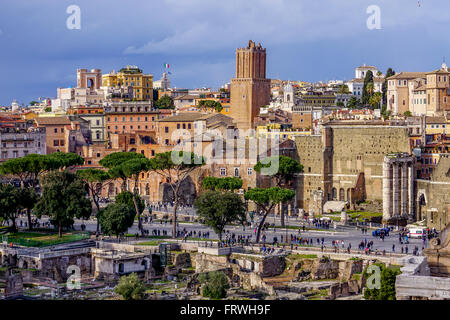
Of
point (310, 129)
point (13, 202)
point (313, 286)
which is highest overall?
point (310, 129)

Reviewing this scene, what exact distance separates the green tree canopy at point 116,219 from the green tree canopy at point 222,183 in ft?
55.6

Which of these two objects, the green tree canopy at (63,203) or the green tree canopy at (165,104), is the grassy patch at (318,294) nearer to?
the green tree canopy at (63,203)

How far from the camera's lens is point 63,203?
6294 centimetres

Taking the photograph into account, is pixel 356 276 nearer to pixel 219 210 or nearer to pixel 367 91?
pixel 219 210

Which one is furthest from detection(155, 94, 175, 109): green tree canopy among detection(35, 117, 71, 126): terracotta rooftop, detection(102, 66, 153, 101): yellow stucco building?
detection(35, 117, 71, 126): terracotta rooftop

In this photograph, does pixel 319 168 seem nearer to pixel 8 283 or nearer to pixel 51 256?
pixel 51 256

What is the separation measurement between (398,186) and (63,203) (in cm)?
2893

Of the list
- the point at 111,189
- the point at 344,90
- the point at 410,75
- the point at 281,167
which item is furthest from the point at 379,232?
the point at 344,90

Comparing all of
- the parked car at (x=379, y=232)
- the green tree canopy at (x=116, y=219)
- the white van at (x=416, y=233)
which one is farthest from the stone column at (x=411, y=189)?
the green tree canopy at (x=116, y=219)

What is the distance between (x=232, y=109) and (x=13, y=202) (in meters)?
48.8

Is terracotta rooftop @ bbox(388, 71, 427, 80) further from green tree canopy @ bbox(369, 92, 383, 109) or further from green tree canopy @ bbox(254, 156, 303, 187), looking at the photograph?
green tree canopy @ bbox(254, 156, 303, 187)

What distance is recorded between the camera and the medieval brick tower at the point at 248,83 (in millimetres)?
108812
